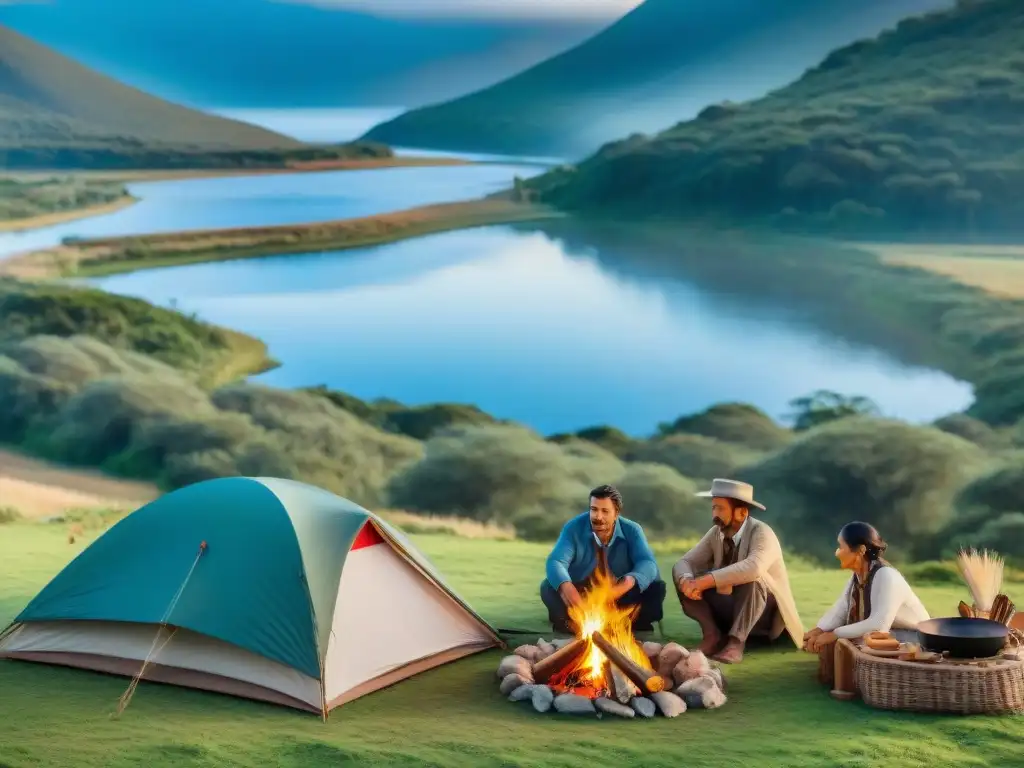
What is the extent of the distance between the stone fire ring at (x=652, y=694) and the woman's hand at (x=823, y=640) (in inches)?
16.9

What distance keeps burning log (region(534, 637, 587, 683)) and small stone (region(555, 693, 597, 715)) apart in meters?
0.21

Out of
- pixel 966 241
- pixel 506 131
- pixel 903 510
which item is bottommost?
pixel 903 510

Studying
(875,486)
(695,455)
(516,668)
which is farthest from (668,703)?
(695,455)

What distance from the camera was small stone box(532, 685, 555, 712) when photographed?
6293mm

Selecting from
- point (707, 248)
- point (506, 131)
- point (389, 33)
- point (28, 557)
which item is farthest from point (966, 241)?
point (28, 557)

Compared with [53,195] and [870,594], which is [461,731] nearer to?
[870,594]

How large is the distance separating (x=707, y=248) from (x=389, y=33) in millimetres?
4393

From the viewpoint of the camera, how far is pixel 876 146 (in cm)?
1611

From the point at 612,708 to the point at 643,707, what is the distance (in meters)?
0.13

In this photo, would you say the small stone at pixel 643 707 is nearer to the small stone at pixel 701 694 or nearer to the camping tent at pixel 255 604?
the small stone at pixel 701 694

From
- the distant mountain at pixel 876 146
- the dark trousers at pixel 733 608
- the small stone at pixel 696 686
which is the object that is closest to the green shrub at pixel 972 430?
the distant mountain at pixel 876 146

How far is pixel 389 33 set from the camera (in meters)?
17.1

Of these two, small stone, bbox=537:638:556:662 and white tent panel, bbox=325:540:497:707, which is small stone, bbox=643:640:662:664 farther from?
white tent panel, bbox=325:540:497:707

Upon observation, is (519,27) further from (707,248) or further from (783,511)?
(783,511)
